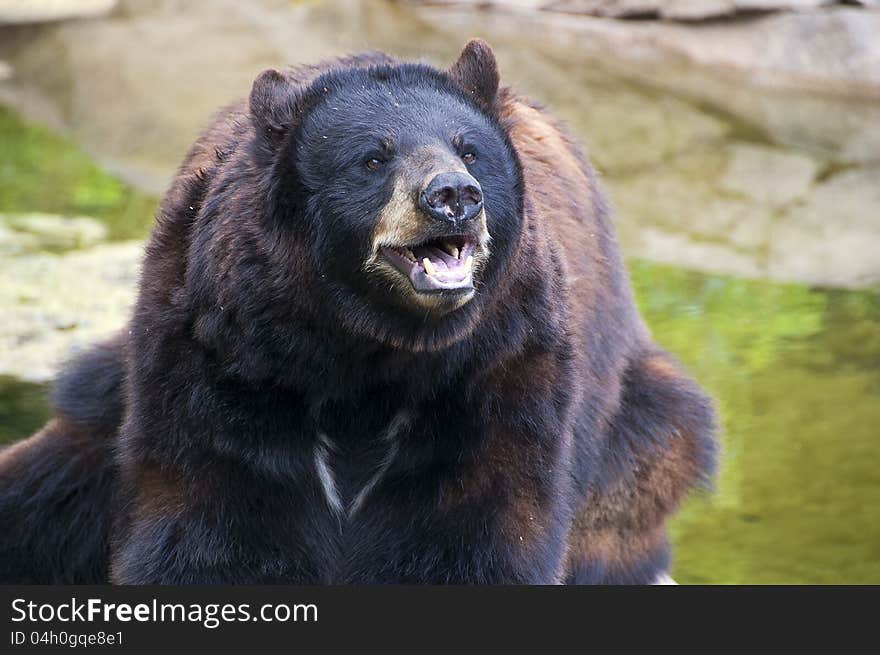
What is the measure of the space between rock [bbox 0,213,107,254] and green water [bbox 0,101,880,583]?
14cm

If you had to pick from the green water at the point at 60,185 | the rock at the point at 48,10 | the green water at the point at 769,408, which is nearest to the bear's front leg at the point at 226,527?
the green water at the point at 769,408

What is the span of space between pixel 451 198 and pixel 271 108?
0.68 metres

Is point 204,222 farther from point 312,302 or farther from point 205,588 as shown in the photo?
point 205,588

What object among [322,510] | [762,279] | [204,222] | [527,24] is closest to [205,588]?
[322,510]

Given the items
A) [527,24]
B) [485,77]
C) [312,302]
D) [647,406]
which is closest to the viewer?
[312,302]

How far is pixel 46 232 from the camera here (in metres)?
8.48

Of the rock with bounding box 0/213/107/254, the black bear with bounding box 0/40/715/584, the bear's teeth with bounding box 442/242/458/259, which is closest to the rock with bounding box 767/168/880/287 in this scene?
the rock with bounding box 0/213/107/254

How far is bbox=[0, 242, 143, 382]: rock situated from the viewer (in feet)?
23.3

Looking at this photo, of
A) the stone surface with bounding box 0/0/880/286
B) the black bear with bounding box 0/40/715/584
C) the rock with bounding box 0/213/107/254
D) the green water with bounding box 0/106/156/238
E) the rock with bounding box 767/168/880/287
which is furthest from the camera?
the stone surface with bounding box 0/0/880/286

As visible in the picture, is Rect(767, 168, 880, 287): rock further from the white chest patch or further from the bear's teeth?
the bear's teeth

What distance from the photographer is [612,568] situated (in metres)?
5.67

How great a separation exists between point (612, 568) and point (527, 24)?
7.52 metres

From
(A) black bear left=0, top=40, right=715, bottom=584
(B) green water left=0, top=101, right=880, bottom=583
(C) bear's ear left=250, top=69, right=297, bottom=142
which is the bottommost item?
(B) green water left=0, top=101, right=880, bottom=583

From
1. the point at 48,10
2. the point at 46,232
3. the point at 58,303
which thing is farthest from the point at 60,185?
the point at 48,10
